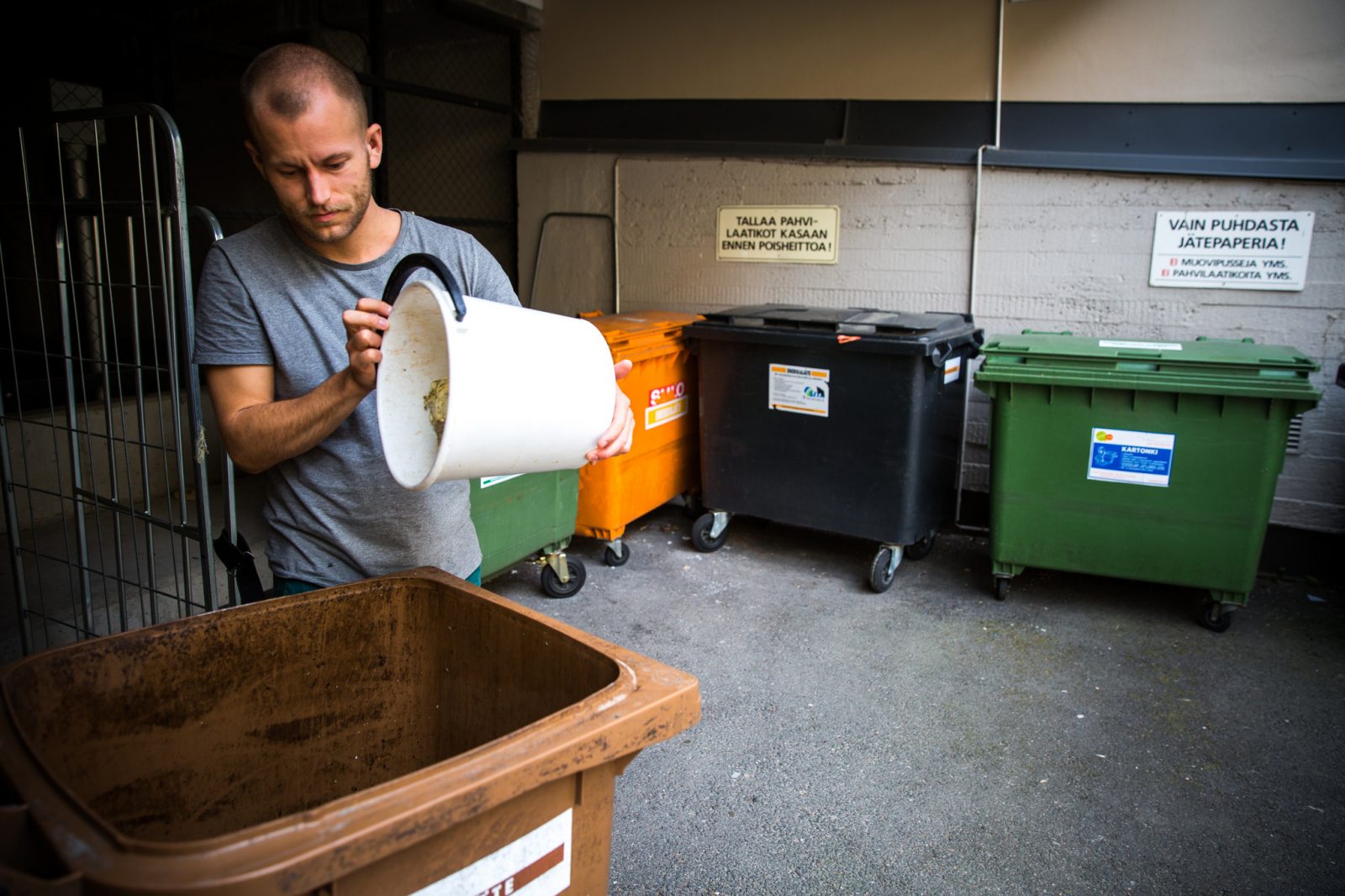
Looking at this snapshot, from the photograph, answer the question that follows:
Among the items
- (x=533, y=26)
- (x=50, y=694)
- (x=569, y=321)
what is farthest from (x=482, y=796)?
(x=533, y=26)

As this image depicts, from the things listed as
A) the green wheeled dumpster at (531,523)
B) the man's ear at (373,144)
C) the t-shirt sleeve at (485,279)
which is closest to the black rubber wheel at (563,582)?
the green wheeled dumpster at (531,523)

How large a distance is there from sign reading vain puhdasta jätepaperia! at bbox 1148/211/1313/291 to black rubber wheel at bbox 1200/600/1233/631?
1632mm

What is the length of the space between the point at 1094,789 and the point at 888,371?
1.96 metres

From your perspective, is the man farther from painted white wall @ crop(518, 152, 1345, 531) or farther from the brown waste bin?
painted white wall @ crop(518, 152, 1345, 531)

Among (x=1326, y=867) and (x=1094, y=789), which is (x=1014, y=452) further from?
(x=1326, y=867)

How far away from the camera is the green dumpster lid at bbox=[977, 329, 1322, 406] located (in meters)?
3.53

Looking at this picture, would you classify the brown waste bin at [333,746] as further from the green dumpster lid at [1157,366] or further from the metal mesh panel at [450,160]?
the metal mesh panel at [450,160]

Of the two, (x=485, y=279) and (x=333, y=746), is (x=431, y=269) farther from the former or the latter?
(x=333, y=746)

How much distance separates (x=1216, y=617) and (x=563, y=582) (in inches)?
115

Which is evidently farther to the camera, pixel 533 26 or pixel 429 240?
pixel 533 26

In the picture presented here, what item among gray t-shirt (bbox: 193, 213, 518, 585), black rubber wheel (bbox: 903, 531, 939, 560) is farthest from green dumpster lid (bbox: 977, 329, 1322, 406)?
gray t-shirt (bbox: 193, 213, 518, 585)

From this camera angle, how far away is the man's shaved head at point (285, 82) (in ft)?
4.68

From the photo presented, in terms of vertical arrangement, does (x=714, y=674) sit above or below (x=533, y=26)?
below

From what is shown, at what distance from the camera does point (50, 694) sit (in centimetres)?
116
